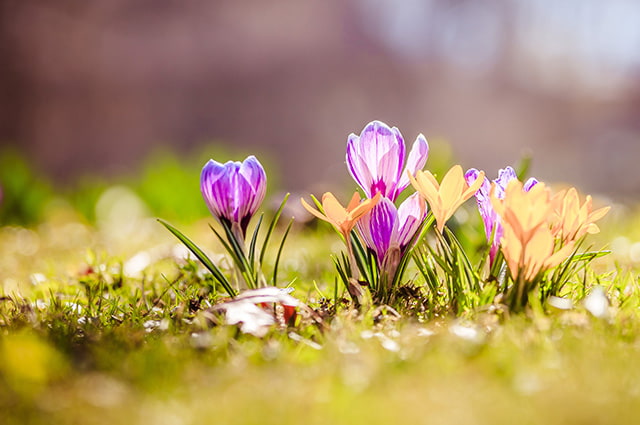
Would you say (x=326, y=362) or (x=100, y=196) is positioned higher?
(x=326, y=362)

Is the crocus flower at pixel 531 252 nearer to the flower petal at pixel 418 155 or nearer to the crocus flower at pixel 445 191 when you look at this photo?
the crocus flower at pixel 445 191

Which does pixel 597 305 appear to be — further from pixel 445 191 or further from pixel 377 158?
pixel 377 158

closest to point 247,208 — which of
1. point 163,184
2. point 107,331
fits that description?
point 107,331

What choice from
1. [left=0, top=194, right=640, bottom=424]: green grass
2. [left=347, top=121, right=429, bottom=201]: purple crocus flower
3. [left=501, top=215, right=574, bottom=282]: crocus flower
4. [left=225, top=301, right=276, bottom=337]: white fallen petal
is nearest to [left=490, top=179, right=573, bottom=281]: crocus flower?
[left=501, top=215, right=574, bottom=282]: crocus flower

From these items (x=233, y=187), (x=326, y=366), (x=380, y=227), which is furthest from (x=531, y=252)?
(x=233, y=187)

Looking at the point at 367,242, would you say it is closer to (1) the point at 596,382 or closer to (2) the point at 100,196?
(1) the point at 596,382
